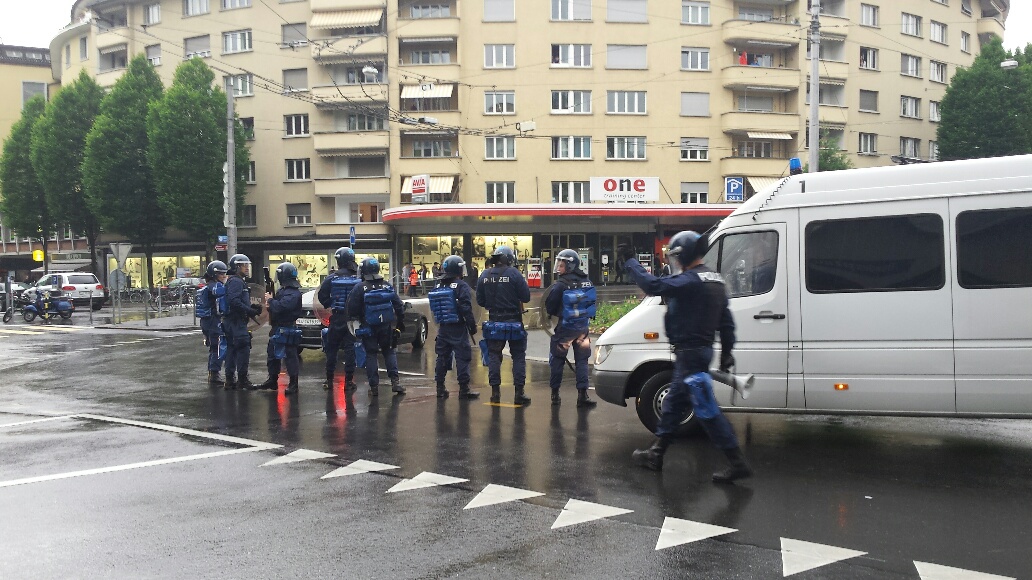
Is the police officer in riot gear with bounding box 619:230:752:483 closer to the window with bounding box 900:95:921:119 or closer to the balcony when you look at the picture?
the balcony

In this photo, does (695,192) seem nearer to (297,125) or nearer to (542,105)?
(542,105)

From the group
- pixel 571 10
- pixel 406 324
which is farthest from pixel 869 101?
pixel 406 324

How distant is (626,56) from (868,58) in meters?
14.5

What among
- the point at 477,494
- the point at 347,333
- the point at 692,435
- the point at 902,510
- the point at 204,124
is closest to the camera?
the point at 902,510

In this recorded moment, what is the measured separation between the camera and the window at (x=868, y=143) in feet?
154

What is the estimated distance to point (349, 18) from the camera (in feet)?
143

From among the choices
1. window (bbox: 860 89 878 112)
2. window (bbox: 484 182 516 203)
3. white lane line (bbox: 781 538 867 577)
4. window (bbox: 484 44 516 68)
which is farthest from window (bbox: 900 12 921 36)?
white lane line (bbox: 781 538 867 577)

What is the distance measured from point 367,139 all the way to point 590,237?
12749mm

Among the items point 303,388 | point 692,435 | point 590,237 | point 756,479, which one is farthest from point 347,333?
point 590,237

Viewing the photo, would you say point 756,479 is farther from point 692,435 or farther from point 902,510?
point 692,435

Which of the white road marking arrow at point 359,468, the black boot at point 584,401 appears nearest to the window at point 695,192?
the black boot at point 584,401

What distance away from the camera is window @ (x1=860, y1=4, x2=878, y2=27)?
4647cm

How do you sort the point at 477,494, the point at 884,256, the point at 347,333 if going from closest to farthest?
the point at 477,494 < the point at 884,256 < the point at 347,333

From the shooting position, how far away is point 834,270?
700 centimetres
